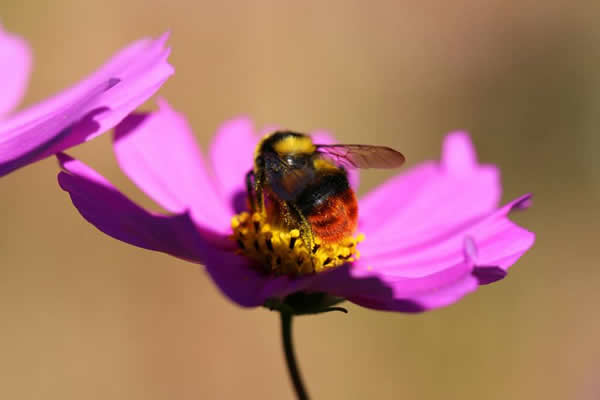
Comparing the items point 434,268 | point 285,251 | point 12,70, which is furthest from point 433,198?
point 12,70

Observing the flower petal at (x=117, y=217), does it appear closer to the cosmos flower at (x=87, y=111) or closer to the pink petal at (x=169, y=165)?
the cosmos flower at (x=87, y=111)

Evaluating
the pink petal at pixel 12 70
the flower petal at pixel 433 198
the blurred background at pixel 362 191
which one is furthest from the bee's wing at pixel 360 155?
the blurred background at pixel 362 191

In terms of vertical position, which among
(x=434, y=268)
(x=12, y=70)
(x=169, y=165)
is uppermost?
(x=12, y=70)

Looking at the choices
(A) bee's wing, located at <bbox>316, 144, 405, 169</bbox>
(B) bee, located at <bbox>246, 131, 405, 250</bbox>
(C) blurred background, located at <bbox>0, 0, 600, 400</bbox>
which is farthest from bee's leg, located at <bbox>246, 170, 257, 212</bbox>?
(C) blurred background, located at <bbox>0, 0, 600, 400</bbox>

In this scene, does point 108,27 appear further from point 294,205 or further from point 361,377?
point 294,205

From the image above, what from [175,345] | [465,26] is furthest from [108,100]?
[465,26]

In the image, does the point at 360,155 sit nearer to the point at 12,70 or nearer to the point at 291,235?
the point at 291,235

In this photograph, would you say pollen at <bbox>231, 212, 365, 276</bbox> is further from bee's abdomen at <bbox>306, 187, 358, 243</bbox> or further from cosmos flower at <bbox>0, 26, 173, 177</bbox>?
cosmos flower at <bbox>0, 26, 173, 177</bbox>
